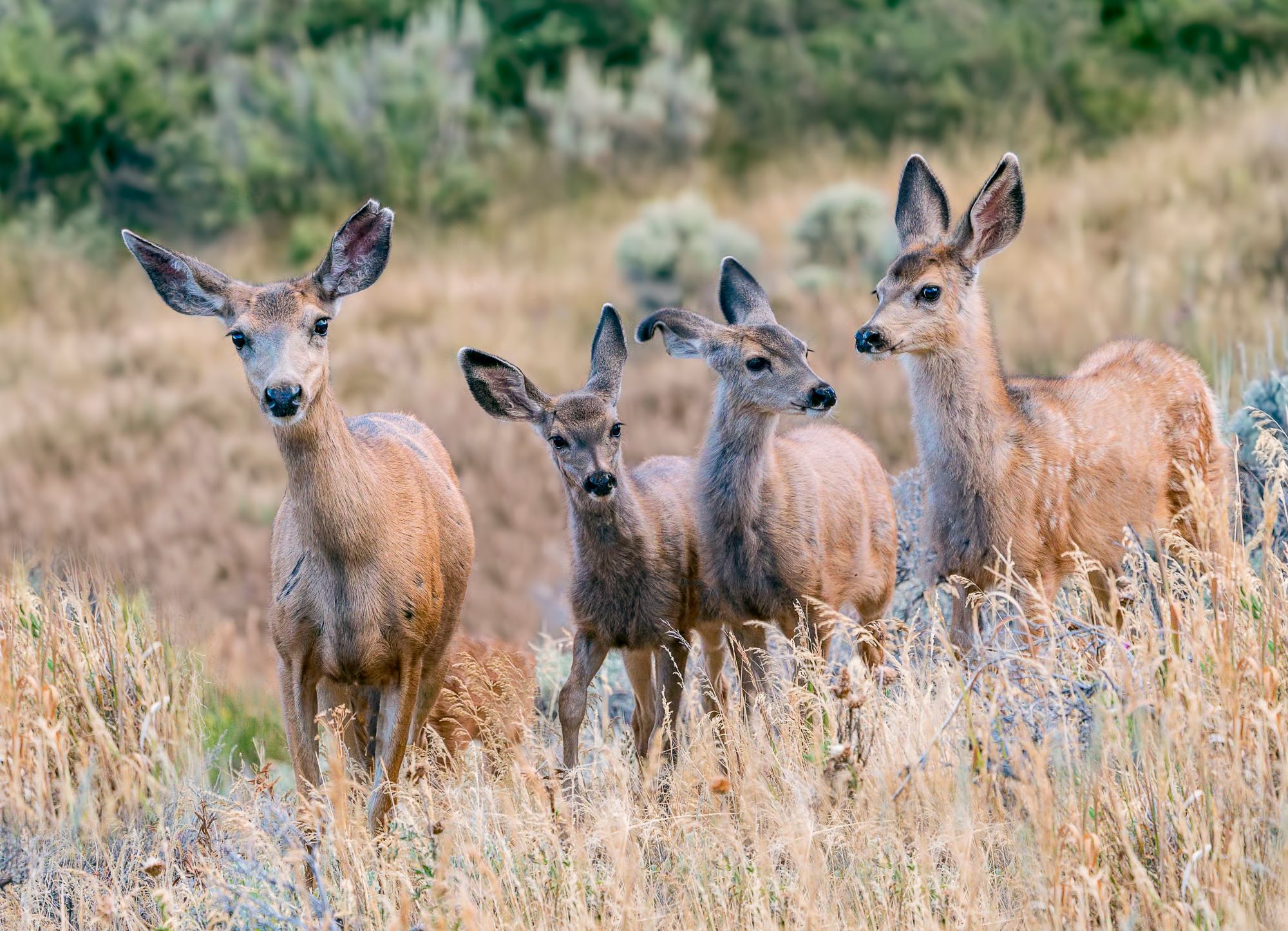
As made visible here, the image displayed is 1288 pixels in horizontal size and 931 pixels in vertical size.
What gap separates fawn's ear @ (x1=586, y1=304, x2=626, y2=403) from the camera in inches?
307

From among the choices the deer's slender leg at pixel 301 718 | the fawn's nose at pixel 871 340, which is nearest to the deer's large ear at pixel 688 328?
the fawn's nose at pixel 871 340

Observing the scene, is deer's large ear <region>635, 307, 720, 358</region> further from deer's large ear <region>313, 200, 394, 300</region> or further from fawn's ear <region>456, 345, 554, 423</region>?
deer's large ear <region>313, 200, 394, 300</region>

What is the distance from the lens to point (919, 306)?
720 cm

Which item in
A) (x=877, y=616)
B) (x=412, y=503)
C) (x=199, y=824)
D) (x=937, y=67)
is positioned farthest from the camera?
(x=937, y=67)

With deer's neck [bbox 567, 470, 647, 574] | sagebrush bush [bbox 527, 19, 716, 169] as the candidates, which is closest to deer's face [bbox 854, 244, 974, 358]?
deer's neck [bbox 567, 470, 647, 574]

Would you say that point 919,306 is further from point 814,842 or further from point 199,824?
point 199,824

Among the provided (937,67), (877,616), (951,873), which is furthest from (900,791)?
(937,67)

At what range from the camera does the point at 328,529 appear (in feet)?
21.9

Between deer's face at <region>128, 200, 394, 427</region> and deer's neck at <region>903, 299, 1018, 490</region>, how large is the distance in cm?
237

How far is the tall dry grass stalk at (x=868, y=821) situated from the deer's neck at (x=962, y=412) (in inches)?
36.1

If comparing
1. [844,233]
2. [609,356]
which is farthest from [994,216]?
[844,233]

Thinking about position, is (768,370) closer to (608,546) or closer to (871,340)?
(871,340)

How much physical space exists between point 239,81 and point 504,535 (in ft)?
51.5

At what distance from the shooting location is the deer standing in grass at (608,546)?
7434 mm
